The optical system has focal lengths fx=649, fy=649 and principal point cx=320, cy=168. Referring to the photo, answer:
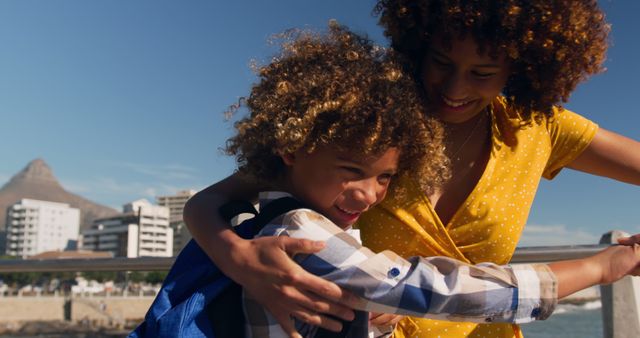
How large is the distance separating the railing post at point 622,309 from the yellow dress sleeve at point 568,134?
0.81 metres

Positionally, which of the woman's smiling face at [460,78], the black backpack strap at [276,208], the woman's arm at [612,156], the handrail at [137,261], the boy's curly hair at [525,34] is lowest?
the handrail at [137,261]

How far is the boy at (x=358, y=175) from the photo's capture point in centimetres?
134

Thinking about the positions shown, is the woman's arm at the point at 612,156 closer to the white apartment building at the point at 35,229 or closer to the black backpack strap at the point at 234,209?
the black backpack strap at the point at 234,209

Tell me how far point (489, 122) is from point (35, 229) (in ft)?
480

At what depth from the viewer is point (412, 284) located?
1.33 metres

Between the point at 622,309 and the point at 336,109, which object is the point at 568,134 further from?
the point at 622,309

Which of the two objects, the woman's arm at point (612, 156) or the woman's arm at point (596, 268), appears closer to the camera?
the woman's arm at point (596, 268)

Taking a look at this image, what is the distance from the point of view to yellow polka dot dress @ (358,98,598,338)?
1721 millimetres

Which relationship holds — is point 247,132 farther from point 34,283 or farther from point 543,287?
point 34,283

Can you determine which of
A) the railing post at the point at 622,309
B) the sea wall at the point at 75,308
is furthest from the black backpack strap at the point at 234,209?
the sea wall at the point at 75,308

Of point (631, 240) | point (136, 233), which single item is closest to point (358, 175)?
point (631, 240)

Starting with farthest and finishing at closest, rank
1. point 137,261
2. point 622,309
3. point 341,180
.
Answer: point 137,261 < point 622,309 < point 341,180

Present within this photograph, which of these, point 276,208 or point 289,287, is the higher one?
point 276,208

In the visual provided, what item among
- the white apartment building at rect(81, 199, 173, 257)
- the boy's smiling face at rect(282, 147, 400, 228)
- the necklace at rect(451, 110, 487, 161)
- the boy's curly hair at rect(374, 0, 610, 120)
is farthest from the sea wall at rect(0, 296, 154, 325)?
the boy's smiling face at rect(282, 147, 400, 228)
